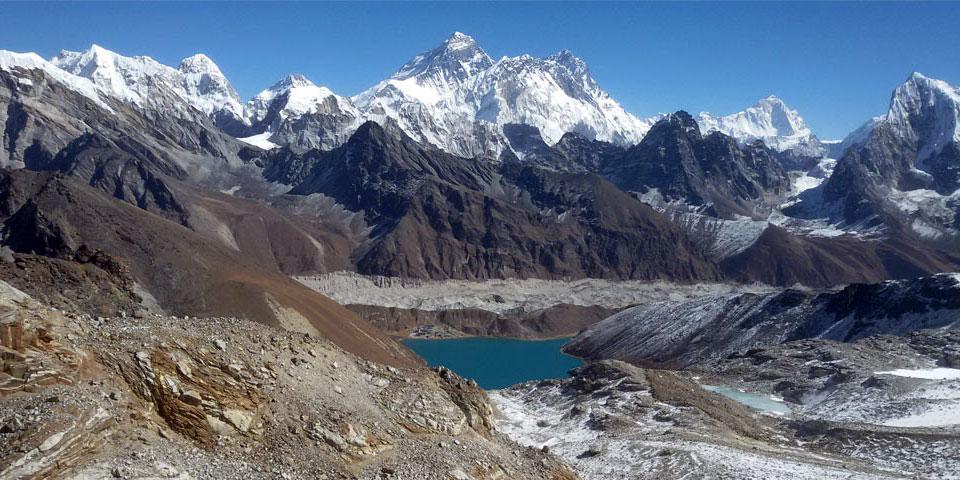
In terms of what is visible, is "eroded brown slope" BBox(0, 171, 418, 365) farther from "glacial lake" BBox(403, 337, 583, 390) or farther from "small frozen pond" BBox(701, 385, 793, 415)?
"small frozen pond" BBox(701, 385, 793, 415)

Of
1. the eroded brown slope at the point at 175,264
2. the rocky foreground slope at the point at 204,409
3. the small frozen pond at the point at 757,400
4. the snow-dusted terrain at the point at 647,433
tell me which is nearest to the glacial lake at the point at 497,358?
the eroded brown slope at the point at 175,264

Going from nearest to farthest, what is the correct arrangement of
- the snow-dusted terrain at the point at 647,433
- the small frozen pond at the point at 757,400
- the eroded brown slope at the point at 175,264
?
the snow-dusted terrain at the point at 647,433
the small frozen pond at the point at 757,400
the eroded brown slope at the point at 175,264

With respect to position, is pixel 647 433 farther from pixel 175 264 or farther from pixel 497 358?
pixel 497 358

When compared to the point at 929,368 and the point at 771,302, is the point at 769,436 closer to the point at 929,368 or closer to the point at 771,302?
the point at 929,368

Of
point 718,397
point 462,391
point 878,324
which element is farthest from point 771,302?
point 462,391

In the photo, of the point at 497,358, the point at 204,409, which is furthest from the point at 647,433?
the point at 497,358

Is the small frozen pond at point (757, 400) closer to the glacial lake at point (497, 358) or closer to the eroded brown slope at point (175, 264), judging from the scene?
the eroded brown slope at point (175, 264)

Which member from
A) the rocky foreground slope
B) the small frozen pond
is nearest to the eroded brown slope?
the small frozen pond
